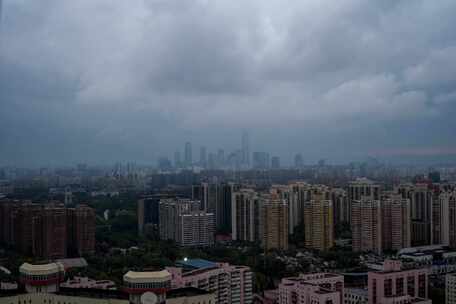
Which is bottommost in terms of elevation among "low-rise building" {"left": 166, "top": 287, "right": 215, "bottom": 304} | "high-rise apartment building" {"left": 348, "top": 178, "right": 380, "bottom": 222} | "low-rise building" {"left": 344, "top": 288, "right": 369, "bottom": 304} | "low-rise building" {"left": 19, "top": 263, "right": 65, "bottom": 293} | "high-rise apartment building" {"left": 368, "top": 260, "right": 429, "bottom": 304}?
"low-rise building" {"left": 344, "top": 288, "right": 369, "bottom": 304}

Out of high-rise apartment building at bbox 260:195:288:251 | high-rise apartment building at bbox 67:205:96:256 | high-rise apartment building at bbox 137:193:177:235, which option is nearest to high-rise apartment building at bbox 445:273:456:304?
high-rise apartment building at bbox 260:195:288:251

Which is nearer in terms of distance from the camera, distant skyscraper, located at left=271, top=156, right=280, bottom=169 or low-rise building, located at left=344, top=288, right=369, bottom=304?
low-rise building, located at left=344, top=288, right=369, bottom=304

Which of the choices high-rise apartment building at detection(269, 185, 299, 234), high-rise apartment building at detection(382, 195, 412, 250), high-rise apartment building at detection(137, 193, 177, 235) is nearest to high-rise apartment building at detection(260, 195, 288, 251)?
high-rise apartment building at detection(269, 185, 299, 234)

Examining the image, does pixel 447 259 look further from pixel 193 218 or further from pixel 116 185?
pixel 116 185

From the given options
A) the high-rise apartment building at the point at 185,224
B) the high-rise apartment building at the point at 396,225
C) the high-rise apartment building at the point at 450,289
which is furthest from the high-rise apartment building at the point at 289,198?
the high-rise apartment building at the point at 450,289

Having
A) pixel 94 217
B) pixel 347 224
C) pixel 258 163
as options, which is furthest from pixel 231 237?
pixel 94 217

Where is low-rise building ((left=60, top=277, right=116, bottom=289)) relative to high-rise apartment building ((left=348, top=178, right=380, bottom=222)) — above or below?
below

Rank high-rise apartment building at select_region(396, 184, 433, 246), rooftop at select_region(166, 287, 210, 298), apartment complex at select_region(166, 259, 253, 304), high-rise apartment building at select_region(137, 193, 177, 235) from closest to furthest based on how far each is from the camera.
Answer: rooftop at select_region(166, 287, 210, 298) → apartment complex at select_region(166, 259, 253, 304) → high-rise apartment building at select_region(396, 184, 433, 246) → high-rise apartment building at select_region(137, 193, 177, 235)

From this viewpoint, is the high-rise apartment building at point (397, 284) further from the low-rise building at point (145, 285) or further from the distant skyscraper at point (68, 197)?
the distant skyscraper at point (68, 197)

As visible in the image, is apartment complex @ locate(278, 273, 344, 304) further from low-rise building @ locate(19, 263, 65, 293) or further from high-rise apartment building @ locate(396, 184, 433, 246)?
high-rise apartment building @ locate(396, 184, 433, 246)

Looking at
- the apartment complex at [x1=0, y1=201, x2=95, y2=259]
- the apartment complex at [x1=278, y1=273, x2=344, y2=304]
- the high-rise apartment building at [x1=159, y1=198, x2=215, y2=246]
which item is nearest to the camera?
the apartment complex at [x1=278, y1=273, x2=344, y2=304]
